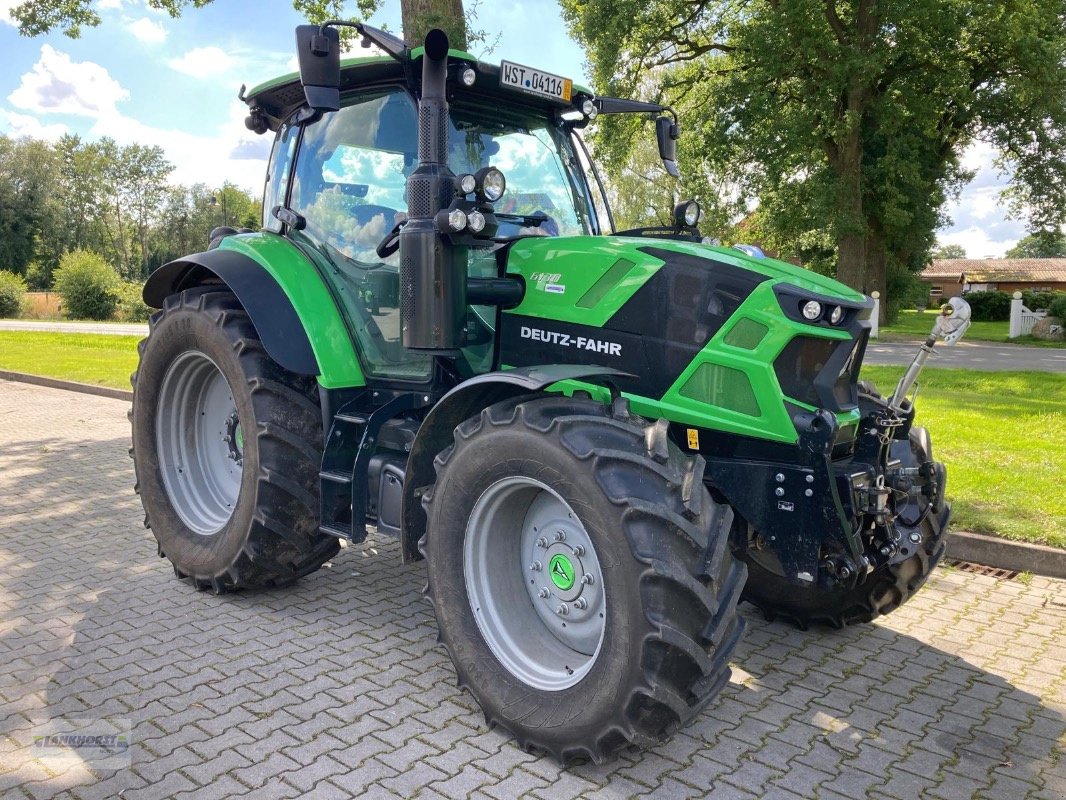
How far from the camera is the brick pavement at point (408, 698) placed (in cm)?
295

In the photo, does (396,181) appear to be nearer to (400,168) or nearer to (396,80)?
(400,168)

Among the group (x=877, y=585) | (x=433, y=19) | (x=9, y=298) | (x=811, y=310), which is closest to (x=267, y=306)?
(x=811, y=310)

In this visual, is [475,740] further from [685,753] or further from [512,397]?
[512,397]

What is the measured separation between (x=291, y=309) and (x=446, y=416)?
1.26m

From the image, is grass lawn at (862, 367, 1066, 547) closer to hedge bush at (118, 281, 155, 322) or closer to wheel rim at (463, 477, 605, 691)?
wheel rim at (463, 477, 605, 691)

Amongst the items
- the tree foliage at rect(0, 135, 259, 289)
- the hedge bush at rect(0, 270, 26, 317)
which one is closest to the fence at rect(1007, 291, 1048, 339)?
the hedge bush at rect(0, 270, 26, 317)

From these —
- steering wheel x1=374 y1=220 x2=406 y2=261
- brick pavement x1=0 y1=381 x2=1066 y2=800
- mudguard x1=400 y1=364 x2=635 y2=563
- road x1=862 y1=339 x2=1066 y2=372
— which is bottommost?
brick pavement x1=0 y1=381 x2=1066 y2=800

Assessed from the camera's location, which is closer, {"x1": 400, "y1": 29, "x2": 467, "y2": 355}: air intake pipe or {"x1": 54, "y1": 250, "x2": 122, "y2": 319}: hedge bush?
{"x1": 400, "y1": 29, "x2": 467, "y2": 355}: air intake pipe

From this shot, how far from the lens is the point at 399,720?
334 centimetres

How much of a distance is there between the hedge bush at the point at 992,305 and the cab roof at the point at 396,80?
3967 cm

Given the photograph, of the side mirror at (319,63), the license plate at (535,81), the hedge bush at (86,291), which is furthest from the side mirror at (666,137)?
the hedge bush at (86,291)

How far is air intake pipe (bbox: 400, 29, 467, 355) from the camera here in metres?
3.52

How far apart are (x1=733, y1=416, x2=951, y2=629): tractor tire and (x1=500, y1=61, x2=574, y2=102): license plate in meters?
2.28

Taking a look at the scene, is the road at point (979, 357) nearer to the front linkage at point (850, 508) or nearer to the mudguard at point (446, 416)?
the front linkage at point (850, 508)
